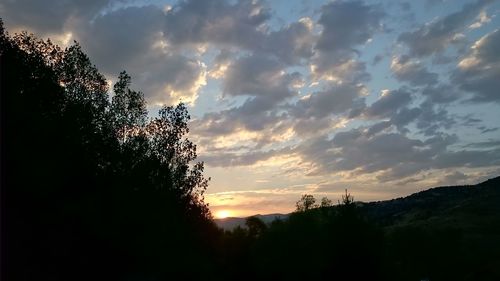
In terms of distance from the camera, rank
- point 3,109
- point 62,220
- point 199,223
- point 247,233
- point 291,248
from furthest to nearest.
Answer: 1. point 247,233
2. point 291,248
3. point 199,223
4. point 62,220
5. point 3,109

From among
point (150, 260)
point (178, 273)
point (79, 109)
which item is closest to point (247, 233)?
point (178, 273)

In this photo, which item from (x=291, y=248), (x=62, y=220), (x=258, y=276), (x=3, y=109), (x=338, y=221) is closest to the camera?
(x=3, y=109)

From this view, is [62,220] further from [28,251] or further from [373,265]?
[373,265]

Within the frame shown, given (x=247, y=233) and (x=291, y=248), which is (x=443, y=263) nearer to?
(x=291, y=248)

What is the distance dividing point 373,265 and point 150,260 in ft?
60.3

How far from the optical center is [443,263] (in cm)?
8688

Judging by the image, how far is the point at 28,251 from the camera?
32.8 meters

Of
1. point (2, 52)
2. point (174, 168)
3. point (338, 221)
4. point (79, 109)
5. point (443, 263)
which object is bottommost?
point (443, 263)

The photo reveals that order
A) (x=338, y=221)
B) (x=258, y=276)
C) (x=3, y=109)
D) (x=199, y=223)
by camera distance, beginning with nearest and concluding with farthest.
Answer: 1. (x=3, y=109)
2. (x=338, y=221)
3. (x=199, y=223)
4. (x=258, y=276)

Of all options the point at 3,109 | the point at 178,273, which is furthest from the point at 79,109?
the point at 178,273

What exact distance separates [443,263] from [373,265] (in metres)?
57.9

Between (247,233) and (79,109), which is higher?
(79,109)

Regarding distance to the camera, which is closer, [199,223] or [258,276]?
[199,223]

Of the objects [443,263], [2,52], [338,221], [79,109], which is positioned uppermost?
[2,52]
